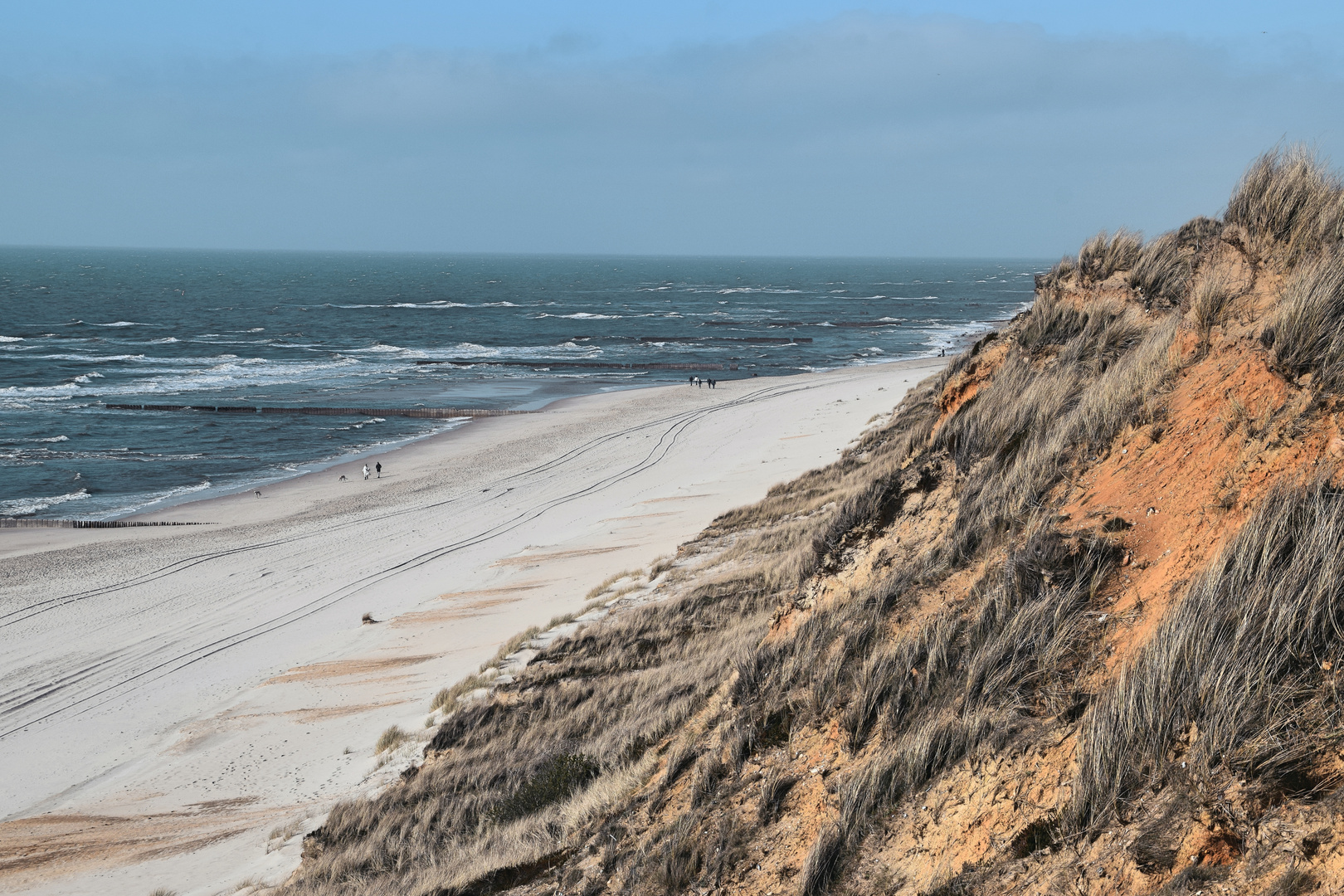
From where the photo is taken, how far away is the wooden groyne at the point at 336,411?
37.8 metres

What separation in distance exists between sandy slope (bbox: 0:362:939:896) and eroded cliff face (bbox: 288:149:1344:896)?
2052 millimetres

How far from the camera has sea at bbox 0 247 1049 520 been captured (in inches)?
1165

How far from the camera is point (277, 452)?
30984mm

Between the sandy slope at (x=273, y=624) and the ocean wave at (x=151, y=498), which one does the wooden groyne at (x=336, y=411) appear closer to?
the sandy slope at (x=273, y=624)

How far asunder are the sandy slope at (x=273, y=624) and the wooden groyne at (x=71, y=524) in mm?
455

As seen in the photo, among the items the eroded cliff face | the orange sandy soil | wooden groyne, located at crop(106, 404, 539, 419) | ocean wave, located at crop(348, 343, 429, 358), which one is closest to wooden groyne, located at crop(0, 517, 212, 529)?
wooden groyne, located at crop(106, 404, 539, 419)

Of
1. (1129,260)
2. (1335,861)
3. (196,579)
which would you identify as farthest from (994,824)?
(196,579)

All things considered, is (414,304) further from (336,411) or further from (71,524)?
(71,524)

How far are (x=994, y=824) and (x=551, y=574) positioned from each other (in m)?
11.7

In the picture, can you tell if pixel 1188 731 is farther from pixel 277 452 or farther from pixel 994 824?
pixel 277 452

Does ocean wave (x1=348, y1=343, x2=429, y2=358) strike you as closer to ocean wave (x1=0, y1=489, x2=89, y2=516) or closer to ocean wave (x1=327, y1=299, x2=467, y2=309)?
ocean wave (x1=0, y1=489, x2=89, y2=516)

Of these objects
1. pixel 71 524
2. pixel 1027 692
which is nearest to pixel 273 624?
pixel 71 524

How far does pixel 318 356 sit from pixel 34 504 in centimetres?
3375

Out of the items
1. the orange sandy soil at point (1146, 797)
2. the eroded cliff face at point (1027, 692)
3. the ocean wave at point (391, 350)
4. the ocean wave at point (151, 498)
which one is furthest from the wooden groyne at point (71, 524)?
the ocean wave at point (391, 350)
